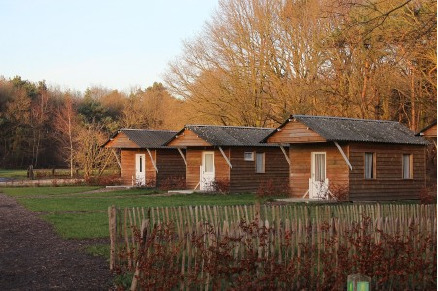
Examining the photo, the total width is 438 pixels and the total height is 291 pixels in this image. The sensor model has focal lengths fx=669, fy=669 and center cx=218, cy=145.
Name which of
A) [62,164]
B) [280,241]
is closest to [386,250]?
[280,241]

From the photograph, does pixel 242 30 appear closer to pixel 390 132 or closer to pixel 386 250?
pixel 390 132

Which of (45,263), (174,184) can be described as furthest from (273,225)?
(174,184)

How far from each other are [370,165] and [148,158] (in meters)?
16.9

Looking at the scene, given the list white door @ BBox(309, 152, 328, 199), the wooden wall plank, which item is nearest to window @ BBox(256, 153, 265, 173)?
the wooden wall plank

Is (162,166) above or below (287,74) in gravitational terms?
below

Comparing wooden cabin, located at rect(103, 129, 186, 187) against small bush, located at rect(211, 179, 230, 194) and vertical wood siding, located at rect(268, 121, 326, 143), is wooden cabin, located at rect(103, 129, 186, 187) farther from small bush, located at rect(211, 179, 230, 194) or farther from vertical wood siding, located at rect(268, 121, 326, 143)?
A: vertical wood siding, located at rect(268, 121, 326, 143)

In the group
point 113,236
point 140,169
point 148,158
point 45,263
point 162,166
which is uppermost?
point 148,158

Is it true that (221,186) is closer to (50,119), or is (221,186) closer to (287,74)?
(287,74)

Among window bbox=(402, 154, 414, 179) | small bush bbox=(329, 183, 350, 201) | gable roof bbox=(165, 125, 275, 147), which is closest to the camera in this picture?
small bush bbox=(329, 183, 350, 201)

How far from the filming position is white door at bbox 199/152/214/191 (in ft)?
116

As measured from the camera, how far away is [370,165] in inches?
1119

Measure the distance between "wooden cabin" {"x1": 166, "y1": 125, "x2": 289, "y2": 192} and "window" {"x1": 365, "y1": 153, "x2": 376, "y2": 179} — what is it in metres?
5.89

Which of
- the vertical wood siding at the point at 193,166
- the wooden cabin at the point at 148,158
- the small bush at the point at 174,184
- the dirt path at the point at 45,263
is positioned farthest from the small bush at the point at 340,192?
the wooden cabin at the point at 148,158

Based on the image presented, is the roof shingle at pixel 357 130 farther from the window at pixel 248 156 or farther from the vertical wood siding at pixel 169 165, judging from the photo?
the vertical wood siding at pixel 169 165
